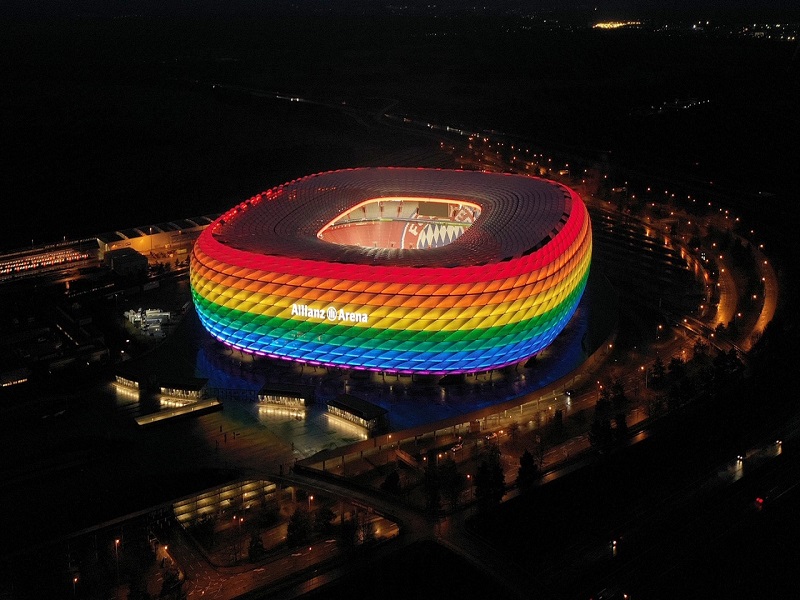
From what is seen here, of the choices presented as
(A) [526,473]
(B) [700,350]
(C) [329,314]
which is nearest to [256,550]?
(A) [526,473]

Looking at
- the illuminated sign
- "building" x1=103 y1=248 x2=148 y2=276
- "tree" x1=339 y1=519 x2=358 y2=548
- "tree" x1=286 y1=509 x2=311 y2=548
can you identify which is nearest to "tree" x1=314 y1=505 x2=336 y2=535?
"tree" x1=286 y1=509 x2=311 y2=548

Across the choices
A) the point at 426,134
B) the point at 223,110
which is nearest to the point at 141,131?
the point at 223,110

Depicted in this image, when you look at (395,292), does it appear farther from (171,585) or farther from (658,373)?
(171,585)

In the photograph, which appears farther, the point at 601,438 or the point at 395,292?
the point at 395,292

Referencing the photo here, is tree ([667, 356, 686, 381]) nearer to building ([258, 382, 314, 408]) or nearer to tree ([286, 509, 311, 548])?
building ([258, 382, 314, 408])

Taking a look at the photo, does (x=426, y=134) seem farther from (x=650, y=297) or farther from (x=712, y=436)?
(x=712, y=436)

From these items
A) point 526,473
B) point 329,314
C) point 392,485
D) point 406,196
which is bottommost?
point 392,485
